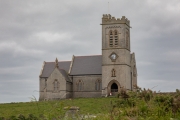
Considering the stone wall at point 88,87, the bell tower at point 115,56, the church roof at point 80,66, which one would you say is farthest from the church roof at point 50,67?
the bell tower at point 115,56

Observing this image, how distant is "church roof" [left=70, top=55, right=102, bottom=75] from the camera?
208ft

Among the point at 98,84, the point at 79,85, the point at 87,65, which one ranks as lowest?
the point at 79,85

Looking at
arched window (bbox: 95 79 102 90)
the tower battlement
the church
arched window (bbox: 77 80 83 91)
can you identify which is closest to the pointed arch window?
the church

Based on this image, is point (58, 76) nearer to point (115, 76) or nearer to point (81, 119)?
point (115, 76)

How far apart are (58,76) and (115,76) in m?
8.93

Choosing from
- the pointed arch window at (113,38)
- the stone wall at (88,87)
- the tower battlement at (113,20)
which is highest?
the tower battlement at (113,20)

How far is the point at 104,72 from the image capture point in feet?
200

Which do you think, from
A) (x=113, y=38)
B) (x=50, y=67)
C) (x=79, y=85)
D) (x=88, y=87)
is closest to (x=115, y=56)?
(x=113, y=38)

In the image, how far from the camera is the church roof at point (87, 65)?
63531 millimetres

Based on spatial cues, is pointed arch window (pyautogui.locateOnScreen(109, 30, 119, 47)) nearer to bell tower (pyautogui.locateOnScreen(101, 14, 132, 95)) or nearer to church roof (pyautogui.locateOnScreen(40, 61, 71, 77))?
bell tower (pyautogui.locateOnScreen(101, 14, 132, 95))

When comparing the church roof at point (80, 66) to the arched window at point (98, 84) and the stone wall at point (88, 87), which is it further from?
the arched window at point (98, 84)

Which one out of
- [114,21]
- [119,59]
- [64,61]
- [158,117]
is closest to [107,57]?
[119,59]

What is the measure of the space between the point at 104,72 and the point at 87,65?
4.78 meters

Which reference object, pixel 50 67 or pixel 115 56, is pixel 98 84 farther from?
pixel 50 67
